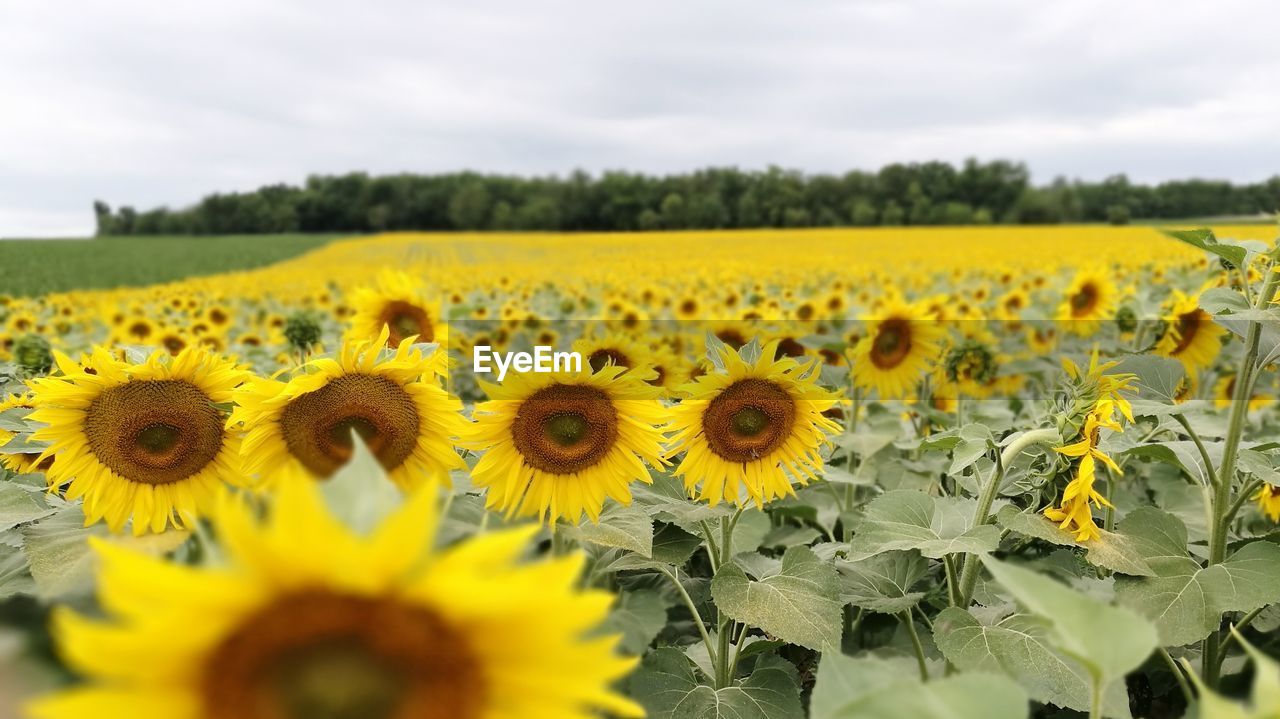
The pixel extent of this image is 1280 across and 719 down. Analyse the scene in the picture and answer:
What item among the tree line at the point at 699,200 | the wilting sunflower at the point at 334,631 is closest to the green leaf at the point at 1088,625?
the wilting sunflower at the point at 334,631

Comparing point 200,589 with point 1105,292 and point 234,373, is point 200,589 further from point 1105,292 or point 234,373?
point 1105,292

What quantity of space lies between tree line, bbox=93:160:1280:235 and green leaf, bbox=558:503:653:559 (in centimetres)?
2879

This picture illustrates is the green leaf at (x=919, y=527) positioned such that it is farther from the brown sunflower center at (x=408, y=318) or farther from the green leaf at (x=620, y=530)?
the brown sunflower center at (x=408, y=318)

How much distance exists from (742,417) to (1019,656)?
69cm

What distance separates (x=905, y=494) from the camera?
1.80 meters

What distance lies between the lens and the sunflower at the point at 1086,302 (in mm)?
5258

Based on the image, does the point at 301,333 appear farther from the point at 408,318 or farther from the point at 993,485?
the point at 993,485

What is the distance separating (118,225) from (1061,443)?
20.7 m

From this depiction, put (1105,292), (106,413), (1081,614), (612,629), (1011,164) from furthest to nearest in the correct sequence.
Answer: (1011,164), (1105,292), (106,413), (612,629), (1081,614)

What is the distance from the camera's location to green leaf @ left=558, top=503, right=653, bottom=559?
1412mm

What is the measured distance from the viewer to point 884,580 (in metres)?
1.93

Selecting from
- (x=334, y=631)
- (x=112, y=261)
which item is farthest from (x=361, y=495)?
(x=112, y=261)

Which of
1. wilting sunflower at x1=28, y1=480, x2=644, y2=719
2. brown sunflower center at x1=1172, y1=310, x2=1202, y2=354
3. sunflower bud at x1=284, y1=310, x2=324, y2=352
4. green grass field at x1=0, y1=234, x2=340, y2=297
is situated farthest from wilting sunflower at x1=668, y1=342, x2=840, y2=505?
green grass field at x1=0, y1=234, x2=340, y2=297

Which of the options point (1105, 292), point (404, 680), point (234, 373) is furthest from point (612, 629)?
point (1105, 292)
